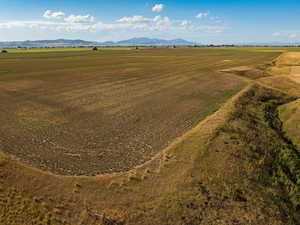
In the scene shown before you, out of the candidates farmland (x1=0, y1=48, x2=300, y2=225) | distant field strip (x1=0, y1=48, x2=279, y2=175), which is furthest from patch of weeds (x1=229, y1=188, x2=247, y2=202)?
distant field strip (x1=0, y1=48, x2=279, y2=175)

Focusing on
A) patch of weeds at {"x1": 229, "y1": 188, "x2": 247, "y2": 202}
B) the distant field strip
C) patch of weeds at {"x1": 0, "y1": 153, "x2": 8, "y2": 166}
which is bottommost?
patch of weeds at {"x1": 229, "y1": 188, "x2": 247, "y2": 202}

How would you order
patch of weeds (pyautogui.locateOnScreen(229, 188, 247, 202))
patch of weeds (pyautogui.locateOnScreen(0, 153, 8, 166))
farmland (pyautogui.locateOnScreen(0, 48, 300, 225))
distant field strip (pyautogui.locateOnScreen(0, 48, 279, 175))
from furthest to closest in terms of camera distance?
distant field strip (pyautogui.locateOnScreen(0, 48, 279, 175))
patch of weeds (pyautogui.locateOnScreen(0, 153, 8, 166))
patch of weeds (pyautogui.locateOnScreen(229, 188, 247, 202))
farmland (pyautogui.locateOnScreen(0, 48, 300, 225))

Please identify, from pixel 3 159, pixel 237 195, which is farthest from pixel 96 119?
pixel 237 195

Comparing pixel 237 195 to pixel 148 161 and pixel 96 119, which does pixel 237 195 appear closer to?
pixel 148 161

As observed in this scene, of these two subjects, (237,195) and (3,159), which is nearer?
(237,195)

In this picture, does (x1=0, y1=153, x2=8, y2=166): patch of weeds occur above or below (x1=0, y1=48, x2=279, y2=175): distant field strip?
below

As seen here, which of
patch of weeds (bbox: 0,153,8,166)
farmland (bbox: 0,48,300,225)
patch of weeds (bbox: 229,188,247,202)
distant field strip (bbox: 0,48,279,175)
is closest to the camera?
farmland (bbox: 0,48,300,225)

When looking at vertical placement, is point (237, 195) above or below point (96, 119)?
below

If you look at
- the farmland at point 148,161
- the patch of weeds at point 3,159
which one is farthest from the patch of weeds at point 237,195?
the patch of weeds at point 3,159

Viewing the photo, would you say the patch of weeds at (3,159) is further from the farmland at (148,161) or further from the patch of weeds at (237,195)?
the patch of weeds at (237,195)

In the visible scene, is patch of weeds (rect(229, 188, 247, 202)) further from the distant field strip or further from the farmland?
the distant field strip

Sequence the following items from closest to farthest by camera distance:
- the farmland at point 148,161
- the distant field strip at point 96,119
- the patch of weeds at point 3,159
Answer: the farmland at point 148,161 < the patch of weeds at point 3,159 < the distant field strip at point 96,119
